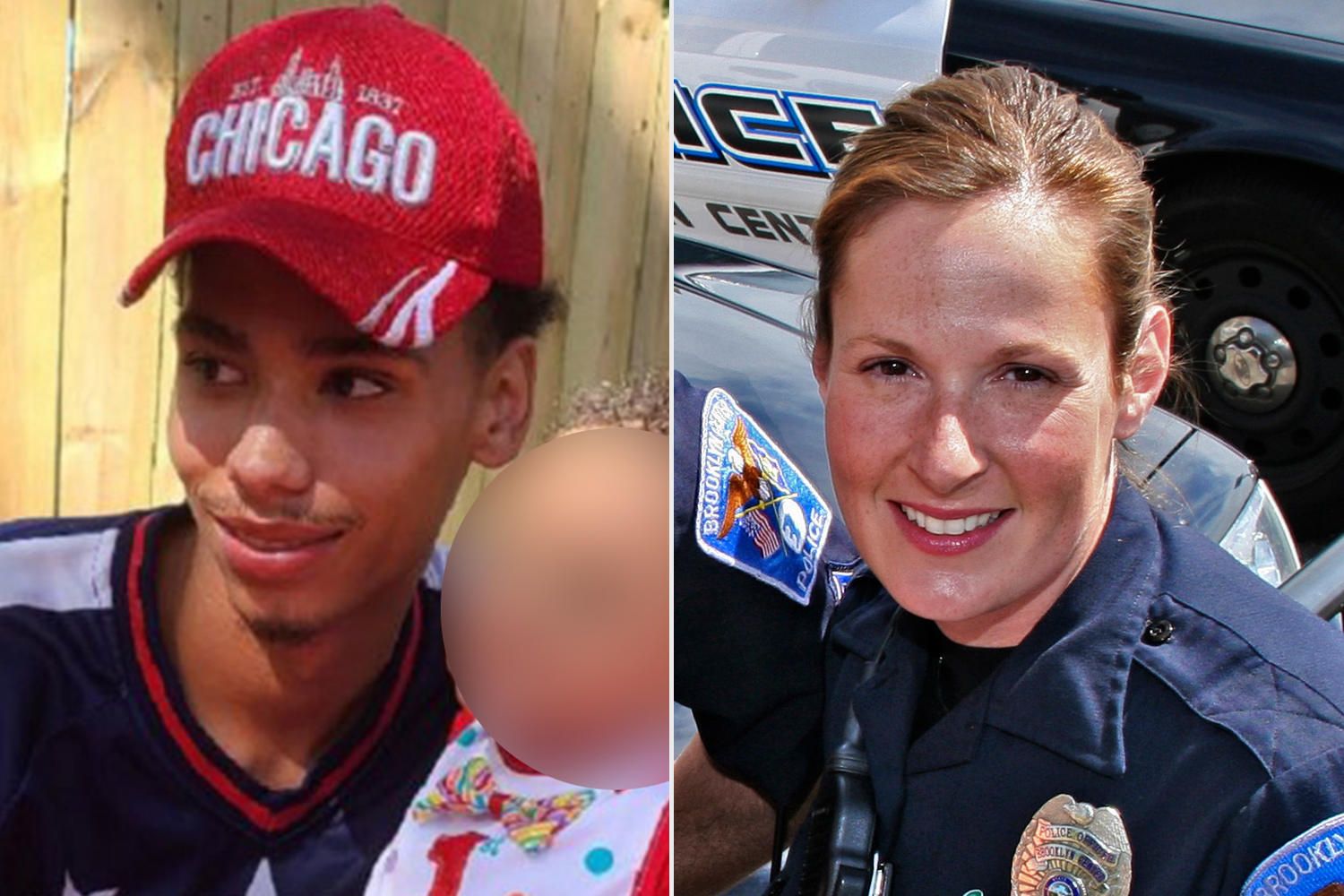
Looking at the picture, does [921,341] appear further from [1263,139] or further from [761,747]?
[1263,139]

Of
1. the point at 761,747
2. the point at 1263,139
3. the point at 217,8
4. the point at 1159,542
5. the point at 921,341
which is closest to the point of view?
the point at 217,8

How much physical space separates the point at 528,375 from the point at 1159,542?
0.59 meters

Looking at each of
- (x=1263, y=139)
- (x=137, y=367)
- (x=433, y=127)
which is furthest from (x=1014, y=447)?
(x=1263, y=139)

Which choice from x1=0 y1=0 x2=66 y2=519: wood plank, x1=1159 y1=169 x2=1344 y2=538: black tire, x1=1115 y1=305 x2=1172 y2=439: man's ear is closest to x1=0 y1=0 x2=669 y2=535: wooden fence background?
x1=0 y1=0 x2=66 y2=519: wood plank

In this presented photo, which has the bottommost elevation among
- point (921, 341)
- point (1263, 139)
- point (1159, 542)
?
point (1159, 542)

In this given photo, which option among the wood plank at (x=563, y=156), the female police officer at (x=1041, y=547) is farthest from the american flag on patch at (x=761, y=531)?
the wood plank at (x=563, y=156)

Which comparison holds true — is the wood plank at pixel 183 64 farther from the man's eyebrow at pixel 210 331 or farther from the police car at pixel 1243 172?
the police car at pixel 1243 172

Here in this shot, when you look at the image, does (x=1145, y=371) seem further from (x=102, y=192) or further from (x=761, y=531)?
(x=102, y=192)

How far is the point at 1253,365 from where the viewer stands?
8.61ft

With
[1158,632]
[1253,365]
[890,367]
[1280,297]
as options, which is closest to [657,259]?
[890,367]

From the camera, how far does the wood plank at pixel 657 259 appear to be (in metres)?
1.02

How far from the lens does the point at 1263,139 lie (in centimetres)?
267

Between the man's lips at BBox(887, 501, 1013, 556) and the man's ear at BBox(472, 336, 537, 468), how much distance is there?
0.40m

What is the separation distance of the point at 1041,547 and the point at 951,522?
0.25 feet
